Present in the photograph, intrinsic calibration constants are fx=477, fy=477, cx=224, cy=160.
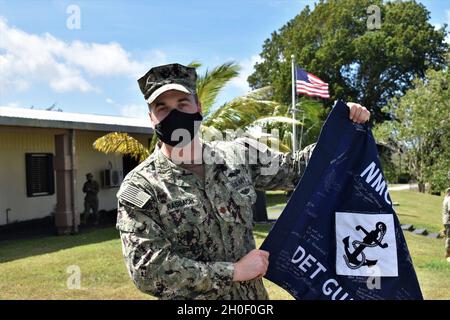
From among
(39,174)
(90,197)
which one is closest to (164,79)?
(90,197)

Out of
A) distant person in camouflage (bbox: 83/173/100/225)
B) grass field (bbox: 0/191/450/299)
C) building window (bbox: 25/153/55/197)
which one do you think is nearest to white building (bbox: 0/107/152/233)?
building window (bbox: 25/153/55/197)

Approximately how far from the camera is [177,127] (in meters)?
2.12

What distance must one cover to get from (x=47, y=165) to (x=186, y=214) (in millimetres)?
12852

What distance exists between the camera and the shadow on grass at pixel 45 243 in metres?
9.48

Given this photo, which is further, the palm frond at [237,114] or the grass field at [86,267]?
the palm frond at [237,114]

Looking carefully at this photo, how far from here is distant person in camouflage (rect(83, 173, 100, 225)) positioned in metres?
13.7

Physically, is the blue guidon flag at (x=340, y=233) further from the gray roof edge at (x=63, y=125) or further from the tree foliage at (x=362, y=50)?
the tree foliage at (x=362, y=50)

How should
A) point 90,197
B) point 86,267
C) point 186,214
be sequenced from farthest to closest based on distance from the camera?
point 90,197, point 86,267, point 186,214

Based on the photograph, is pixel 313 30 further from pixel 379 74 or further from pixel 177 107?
pixel 177 107

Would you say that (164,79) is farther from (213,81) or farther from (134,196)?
(213,81)

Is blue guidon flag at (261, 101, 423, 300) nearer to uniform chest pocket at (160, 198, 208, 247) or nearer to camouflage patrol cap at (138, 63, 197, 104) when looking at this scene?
uniform chest pocket at (160, 198, 208, 247)

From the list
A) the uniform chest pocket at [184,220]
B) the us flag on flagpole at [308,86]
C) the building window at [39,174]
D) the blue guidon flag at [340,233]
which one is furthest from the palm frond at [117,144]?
the uniform chest pocket at [184,220]

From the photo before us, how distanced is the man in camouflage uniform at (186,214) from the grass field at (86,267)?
14.0 ft
